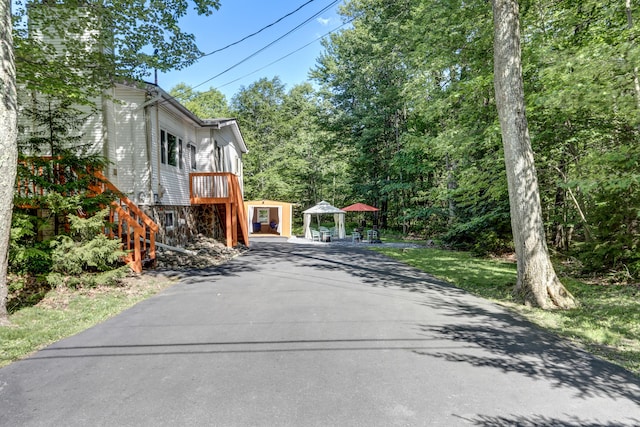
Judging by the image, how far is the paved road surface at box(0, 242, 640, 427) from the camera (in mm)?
2805

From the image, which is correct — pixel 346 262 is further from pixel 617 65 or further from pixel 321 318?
pixel 617 65

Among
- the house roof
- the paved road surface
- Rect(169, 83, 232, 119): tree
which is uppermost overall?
Rect(169, 83, 232, 119): tree

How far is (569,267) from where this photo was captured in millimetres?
10406

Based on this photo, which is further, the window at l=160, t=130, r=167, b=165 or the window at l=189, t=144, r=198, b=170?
the window at l=189, t=144, r=198, b=170

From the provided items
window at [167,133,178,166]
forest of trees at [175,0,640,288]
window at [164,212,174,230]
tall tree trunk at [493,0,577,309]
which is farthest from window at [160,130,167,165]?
tall tree trunk at [493,0,577,309]

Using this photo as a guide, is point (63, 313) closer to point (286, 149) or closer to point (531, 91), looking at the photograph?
point (531, 91)

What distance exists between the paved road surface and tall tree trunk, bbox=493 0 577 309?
56.8 inches

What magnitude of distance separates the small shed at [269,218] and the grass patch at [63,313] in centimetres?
1491

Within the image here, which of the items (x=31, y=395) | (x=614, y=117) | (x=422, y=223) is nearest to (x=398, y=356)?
(x=31, y=395)

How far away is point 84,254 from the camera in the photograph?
23.2 ft

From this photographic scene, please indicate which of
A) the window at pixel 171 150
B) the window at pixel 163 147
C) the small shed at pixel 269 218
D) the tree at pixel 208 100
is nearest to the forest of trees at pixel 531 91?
the window at pixel 163 147

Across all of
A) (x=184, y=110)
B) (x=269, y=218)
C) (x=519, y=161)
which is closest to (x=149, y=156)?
(x=184, y=110)

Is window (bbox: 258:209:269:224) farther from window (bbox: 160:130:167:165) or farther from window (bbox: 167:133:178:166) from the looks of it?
window (bbox: 160:130:167:165)

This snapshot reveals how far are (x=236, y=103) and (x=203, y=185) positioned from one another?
85.4 ft
